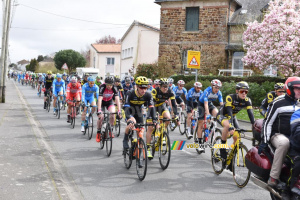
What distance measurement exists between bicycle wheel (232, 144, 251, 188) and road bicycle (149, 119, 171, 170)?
4.53 ft

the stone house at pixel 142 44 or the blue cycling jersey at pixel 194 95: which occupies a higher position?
the stone house at pixel 142 44

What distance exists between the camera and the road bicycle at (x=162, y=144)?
7678 mm

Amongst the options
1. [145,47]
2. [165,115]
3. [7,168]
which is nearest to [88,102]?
[165,115]

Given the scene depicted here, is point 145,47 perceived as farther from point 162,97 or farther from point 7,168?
point 7,168

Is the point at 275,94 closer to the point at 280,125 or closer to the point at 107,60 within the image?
the point at 280,125

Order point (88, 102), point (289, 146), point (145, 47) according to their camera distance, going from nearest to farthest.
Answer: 1. point (289, 146)
2. point (88, 102)
3. point (145, 47)

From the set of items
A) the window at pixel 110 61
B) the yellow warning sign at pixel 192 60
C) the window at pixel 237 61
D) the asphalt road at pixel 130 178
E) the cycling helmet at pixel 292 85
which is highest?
the window at pixel 110 61

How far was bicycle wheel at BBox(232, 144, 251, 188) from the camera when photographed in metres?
6.51

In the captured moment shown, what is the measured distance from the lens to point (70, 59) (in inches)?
3310

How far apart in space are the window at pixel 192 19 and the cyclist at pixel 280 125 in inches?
1121

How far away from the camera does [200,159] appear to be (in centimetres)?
903

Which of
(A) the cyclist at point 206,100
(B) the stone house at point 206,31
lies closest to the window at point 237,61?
(B) the stone house at point 206,31

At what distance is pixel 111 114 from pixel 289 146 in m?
5.98

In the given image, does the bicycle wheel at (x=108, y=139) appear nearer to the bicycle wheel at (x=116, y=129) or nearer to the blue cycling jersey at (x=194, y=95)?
the bicycle wheel at (x=116, y=129)
